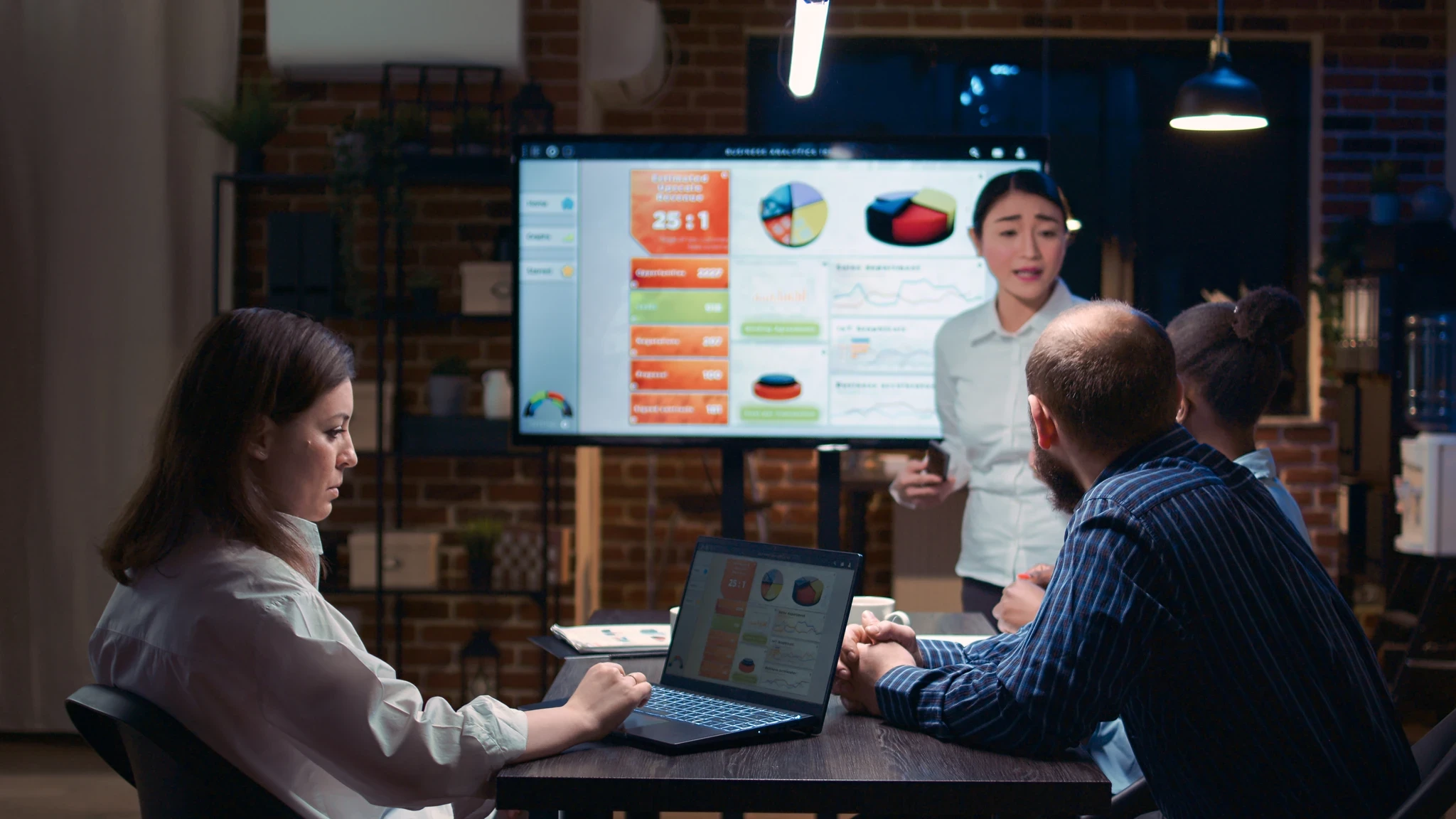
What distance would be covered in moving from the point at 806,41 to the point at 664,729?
134 cm

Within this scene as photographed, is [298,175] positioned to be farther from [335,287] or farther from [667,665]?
[667,665]

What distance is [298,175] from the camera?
137 inches

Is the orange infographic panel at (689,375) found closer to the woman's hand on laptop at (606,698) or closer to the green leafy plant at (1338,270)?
the woman's hand on laptop at (606,698)

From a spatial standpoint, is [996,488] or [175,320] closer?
[996,488]

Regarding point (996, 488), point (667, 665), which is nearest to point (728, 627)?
point (667, 665)

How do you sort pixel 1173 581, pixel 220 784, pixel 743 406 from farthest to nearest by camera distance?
pixel 743 406, pixel 1173 581, pixel 220 784

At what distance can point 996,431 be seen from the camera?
2.43 m

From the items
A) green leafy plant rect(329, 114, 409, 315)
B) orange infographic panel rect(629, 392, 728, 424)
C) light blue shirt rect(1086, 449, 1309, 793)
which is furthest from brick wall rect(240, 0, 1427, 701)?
light blue shirt rect(1086, 449, 1309, 793)

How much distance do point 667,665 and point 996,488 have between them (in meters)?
1.20

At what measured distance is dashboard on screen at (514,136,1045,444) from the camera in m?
2.34

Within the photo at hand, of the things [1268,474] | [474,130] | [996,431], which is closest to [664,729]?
[1268,474]

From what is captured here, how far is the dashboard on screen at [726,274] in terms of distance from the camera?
7.68 feet

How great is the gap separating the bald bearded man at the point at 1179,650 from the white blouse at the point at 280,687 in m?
0.50

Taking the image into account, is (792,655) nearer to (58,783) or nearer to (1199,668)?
(1199,668)
